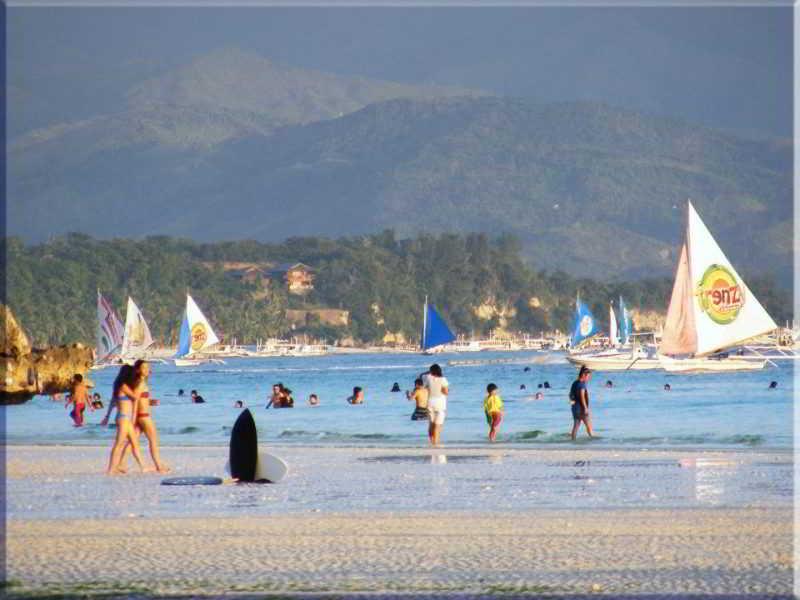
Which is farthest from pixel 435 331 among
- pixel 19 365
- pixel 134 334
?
pixel 19 365

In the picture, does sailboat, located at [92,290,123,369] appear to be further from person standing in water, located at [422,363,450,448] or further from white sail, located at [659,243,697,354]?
person standing in water, located at [422,363,450,448]

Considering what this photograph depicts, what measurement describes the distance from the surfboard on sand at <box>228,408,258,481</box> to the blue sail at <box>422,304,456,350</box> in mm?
126830

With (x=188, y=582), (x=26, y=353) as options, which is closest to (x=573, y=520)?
(x=188, y=582)

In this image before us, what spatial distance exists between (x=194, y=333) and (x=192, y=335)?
257mm

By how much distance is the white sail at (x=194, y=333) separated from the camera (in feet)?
471

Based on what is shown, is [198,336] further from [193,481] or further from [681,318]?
[193,481]

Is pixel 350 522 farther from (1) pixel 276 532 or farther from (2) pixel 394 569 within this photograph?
(2) pixel 394 569

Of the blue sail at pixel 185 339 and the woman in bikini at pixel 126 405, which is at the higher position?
the blue sail at pixel 185 339

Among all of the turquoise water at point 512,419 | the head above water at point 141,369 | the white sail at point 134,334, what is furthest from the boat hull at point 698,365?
the white sail at point 134,334

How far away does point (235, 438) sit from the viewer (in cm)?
2581

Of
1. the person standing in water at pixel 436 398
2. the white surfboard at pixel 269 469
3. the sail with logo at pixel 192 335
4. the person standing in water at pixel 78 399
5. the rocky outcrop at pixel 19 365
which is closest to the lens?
the white surfboard at pixel 269 469

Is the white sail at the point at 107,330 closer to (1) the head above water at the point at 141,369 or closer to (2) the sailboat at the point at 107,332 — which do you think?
(2) the sailboat at the point at 107,332

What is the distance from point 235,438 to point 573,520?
7.40 meters

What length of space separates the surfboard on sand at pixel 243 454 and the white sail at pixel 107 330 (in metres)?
107
